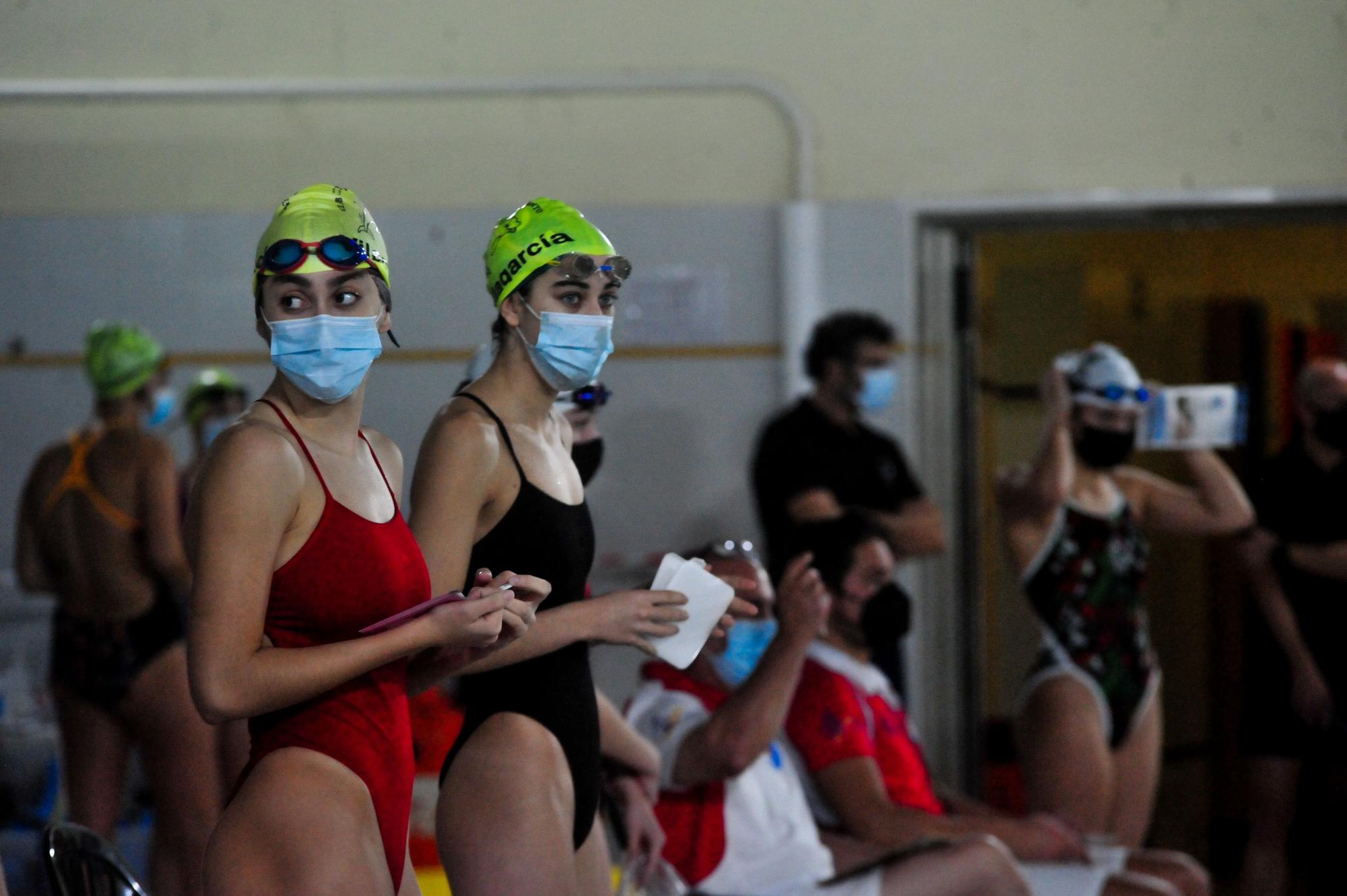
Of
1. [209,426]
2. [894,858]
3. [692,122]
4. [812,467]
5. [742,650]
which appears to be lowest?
[894,858]

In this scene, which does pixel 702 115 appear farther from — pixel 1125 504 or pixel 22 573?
pixel 22 573

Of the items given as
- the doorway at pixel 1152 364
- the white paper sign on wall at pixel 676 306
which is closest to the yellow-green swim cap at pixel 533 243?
the white paper sign on wall at pixel 676 306

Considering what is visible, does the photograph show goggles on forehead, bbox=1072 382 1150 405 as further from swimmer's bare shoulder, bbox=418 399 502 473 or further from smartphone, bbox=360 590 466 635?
smartphone, bbox=360 590 466 635

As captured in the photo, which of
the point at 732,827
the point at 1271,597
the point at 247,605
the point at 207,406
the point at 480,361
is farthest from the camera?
the point at 207,406

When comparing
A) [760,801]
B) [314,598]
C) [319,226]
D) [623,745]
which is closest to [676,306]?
[760,801]

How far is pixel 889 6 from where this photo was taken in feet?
14.8

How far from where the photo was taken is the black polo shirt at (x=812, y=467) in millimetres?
3881

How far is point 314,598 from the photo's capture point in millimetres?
1566

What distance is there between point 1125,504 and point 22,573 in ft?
9.27

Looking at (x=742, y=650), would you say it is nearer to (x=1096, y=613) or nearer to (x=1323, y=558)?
(x=1096, y=613)

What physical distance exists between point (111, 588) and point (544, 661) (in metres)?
2.08

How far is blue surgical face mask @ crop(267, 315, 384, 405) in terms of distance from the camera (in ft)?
5.22

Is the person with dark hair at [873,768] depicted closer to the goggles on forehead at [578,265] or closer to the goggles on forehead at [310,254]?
the goggles on forehead at [578,265]

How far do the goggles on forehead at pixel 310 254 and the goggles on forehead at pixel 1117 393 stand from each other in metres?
2.49
